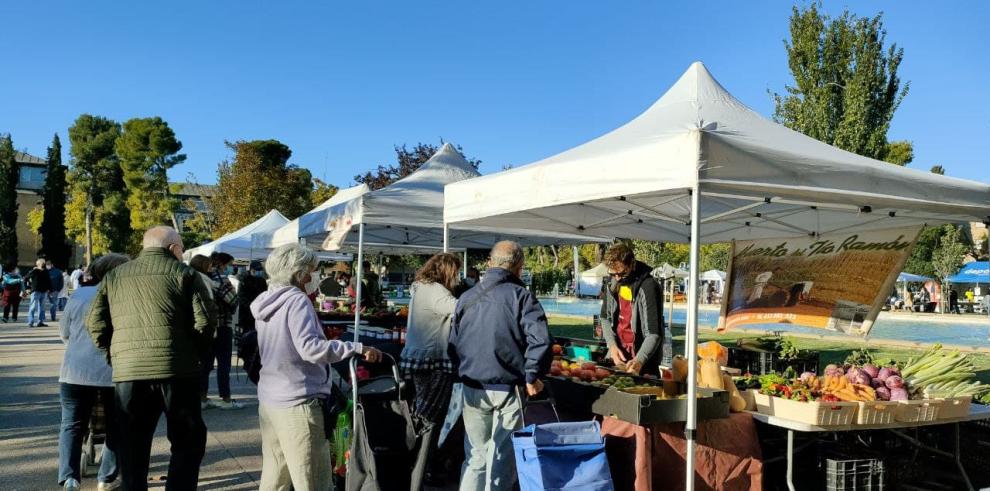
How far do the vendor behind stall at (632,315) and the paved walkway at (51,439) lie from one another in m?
2.94

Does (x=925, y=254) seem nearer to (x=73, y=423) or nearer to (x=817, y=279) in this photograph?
(x=817, y=279)

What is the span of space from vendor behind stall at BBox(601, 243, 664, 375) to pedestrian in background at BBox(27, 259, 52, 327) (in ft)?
55.4

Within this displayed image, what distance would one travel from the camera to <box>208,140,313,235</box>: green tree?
33281mm

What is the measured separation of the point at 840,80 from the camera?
22.1 metres

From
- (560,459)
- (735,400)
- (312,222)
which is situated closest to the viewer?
(560,459)

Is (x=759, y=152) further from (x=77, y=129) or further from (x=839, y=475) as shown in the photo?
(x=77, y=129)

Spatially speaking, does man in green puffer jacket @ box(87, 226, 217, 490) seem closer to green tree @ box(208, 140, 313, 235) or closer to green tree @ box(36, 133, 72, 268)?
green tree @ box(208, 140, 313, 235)

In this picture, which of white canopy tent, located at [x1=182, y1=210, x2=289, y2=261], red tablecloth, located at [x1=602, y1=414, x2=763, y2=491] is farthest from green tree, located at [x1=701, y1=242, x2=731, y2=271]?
red tablecloth, located at [x1=602, y1=414, x2=763, y2=491]

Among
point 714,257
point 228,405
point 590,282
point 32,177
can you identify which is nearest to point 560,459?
point 228,405

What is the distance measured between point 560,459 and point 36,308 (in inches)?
756

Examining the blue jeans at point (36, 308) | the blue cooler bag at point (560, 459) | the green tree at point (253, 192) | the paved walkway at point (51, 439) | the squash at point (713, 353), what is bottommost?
the paved walkway at point (51, 439)

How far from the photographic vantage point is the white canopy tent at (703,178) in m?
3.63

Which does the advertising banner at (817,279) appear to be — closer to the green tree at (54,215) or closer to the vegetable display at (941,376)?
the vegetable display at (941,376)

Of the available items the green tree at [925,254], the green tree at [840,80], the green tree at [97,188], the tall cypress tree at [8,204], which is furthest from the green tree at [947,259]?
the tall cypress tree at [8,204]
